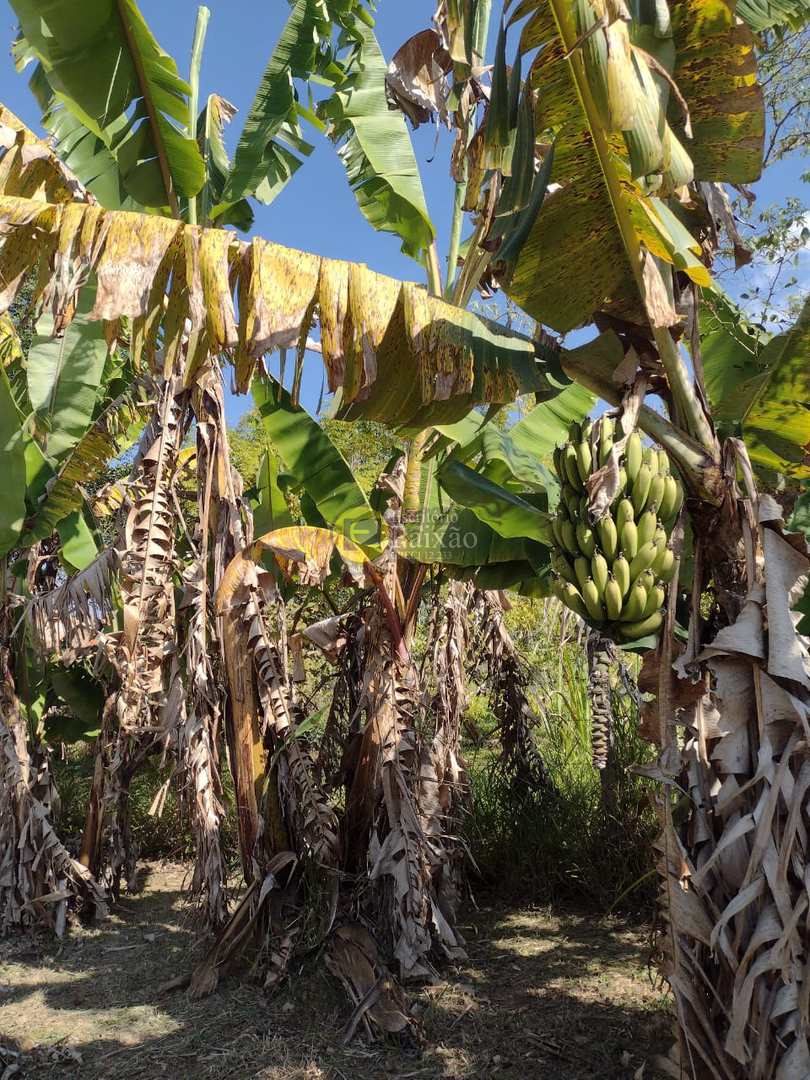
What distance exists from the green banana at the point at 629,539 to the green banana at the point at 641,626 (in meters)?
0.23

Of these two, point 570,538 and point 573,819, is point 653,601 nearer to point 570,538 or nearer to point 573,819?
point 570,538

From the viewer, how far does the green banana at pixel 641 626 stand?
2215 millimetres

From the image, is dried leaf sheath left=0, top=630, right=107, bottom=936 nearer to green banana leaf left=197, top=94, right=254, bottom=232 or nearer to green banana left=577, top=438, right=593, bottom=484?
green banana leaf left=197, top=94, right=254, bottom=232

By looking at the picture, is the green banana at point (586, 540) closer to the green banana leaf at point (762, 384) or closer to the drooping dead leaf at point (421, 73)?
the green banana leaf at point (762, 384)

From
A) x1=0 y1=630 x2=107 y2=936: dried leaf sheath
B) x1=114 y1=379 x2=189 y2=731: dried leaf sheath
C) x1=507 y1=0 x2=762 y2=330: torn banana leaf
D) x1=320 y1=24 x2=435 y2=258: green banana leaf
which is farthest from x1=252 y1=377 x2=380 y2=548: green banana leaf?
x1=0 y1=630 x2=107 y2=936: dried leaf sheath

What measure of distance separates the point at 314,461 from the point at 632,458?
201 centimetres

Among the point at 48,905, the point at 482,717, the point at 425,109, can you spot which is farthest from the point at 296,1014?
the point at 482,717

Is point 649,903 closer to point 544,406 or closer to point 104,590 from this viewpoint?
point 544,406

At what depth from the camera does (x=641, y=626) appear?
2215mm

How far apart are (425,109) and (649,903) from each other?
4740mm

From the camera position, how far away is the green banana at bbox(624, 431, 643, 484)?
212 cm

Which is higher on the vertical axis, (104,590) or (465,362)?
(465,362)

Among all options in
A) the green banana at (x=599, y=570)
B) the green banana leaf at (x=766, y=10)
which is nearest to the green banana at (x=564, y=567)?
the green banana at (x=599, y=570)

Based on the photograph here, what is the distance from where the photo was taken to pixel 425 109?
329cm
